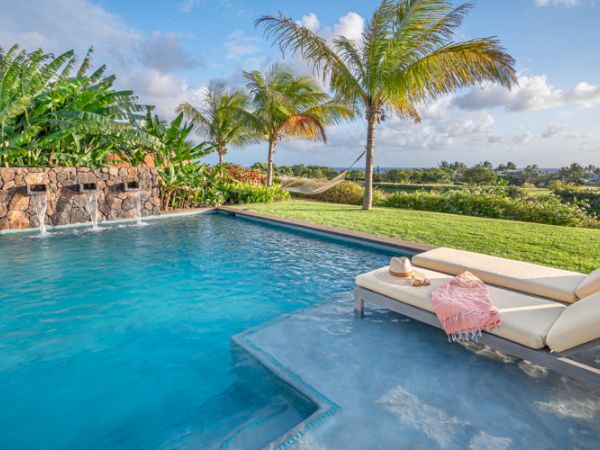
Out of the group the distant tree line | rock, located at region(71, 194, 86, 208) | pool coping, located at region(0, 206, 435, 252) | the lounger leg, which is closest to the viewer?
the lounger leg

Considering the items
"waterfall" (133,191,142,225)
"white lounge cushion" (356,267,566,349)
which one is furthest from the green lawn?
"waterfall" (133,191,142,225)

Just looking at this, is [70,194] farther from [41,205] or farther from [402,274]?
[402,274]

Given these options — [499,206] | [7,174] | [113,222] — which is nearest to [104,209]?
[113,222]

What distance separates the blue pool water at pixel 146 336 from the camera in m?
2.31

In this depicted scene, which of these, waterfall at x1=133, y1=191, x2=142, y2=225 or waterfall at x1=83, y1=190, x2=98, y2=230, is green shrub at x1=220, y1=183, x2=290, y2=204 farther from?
waterfall at x1=83, y1=190, x2=98, y2=230

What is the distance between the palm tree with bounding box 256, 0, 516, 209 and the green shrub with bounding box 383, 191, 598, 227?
321 cm

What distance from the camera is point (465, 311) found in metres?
2.57

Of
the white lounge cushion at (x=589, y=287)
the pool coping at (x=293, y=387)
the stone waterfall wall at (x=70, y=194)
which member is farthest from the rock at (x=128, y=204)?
the white lounge cushion at (x=589, y=287)

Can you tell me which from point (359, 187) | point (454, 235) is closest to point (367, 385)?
point (454, 235)

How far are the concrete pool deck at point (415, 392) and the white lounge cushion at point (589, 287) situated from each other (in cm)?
81

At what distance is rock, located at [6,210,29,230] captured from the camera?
8.51 metres

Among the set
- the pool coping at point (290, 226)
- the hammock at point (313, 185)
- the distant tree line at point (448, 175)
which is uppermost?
the distant tree line at point (448, 175)

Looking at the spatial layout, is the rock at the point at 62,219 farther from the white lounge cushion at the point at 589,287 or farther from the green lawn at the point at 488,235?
the white lounge cushion at the point at 589,287

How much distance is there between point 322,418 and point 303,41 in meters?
10.8
